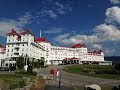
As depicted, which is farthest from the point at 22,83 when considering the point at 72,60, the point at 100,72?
the point at 72,60

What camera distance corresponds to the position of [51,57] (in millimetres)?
185500

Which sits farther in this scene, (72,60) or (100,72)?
(72,60)

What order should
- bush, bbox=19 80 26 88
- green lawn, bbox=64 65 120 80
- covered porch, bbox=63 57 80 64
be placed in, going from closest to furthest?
bush, bbox=19 80 26 88 → green lawn, bbox=64 65 120 80 → covered porch, bbox=63 57 80 64

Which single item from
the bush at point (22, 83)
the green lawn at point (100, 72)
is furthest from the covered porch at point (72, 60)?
the bush at point (22, 83)

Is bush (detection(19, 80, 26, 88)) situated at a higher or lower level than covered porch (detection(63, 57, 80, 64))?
lower

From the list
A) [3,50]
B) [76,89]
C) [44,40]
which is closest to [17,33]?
[3,50]

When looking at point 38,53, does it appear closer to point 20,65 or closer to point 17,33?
point 17,33

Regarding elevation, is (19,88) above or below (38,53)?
below

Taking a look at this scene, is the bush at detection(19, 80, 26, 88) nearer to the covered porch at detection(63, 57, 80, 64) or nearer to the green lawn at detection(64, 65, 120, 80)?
the green lawn at detection(64, 65, 120, 80)

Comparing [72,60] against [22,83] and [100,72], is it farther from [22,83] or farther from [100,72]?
[22,83]

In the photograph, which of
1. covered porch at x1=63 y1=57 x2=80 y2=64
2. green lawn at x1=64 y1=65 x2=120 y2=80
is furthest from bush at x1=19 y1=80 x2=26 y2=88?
covered porch at x1=63 y1=57 x2=80 y2=64

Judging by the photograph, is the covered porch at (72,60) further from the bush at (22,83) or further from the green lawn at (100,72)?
the bush at (22,83)

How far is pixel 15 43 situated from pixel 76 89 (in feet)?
328

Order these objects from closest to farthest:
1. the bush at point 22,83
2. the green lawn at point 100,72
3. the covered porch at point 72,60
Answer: the bush at point 22,83, the green lawn at point 100,72, the covered porch at point 72,60
